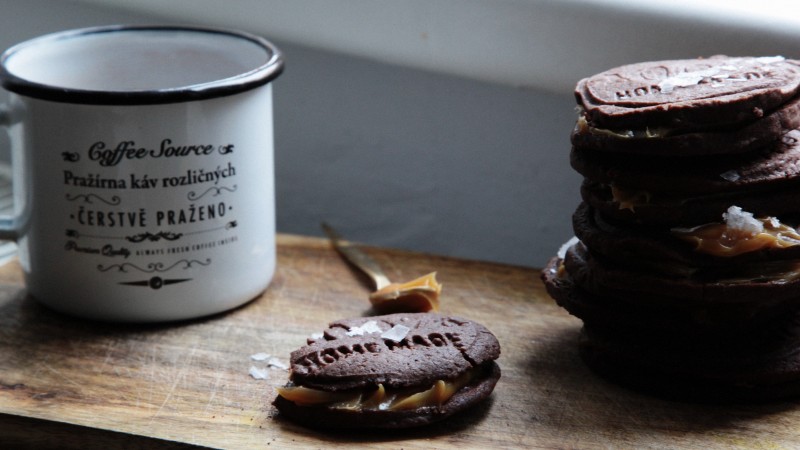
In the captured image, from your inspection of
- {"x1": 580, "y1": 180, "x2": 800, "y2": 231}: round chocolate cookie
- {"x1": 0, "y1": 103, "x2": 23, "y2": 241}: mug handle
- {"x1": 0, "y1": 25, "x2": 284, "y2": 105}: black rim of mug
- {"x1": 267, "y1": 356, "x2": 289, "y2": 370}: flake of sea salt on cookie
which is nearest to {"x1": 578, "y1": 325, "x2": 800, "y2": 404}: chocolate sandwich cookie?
{"x1": 580, "y1": 180, "x2": 800, "y2": 231}: round chocolate cookie

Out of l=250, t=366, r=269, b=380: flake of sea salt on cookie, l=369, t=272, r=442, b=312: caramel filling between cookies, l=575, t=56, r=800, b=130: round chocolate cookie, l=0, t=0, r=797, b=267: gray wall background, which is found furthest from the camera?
l=0, t=0, r=797, b=267: gray wall background

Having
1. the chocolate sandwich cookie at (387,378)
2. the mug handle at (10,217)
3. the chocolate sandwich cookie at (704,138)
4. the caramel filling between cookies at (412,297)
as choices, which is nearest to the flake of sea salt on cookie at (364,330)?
the chocolate sandwich cookie at (387,378)

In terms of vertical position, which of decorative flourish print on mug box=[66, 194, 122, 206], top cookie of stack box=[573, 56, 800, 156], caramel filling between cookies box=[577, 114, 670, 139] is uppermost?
top cookie of stack box=[573, 56, 800, 156]

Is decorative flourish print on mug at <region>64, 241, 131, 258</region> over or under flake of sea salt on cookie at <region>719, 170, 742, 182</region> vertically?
under

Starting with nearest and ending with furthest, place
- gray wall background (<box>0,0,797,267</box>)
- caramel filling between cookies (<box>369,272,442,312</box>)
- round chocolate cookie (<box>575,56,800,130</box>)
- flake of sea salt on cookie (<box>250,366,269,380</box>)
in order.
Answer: round chocolate cookie (<box>575,56,800,130</box>) < flake of sea salt on cookie (<box>250,366,269,380</box>) < caramel filling between cookies (<box>369,272,442,312</box>) < gray wall background (<box>0,0,797,267</box>)

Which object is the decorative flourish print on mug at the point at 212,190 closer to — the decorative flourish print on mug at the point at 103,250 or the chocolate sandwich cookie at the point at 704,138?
the decorative flourish print on mug at the point at 103,250

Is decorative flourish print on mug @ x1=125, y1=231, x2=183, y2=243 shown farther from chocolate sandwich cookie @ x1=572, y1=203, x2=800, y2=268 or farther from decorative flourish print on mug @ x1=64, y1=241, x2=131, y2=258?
chocolate sandwich cookie @ x1=572, y1=203, x2=800, y2=268

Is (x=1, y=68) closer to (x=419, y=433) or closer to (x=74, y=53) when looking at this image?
(x=74, y=53)

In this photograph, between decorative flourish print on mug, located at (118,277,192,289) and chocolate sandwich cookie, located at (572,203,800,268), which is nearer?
chocolate sandwich cookie, located at (572,203,800,268)
